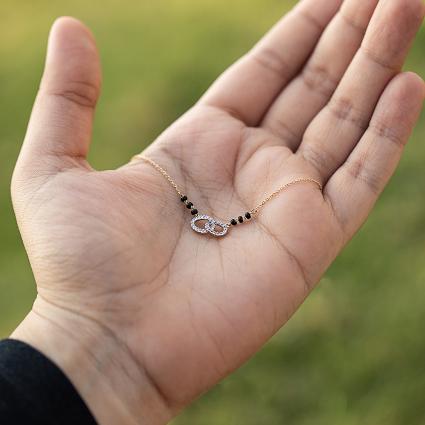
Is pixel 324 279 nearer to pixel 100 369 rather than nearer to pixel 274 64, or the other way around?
pixel 274 64

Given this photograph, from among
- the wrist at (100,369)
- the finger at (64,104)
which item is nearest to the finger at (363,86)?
the finger at (64,104)

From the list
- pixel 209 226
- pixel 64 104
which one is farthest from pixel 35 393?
pixel 64 104

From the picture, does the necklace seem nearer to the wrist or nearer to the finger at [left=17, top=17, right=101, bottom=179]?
the finger at [left=17, top=17, right=101, bottom=179]

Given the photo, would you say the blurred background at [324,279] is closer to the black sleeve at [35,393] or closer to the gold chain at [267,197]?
the gold chain at [267,197]

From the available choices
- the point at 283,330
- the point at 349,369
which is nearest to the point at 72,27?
the point at 283,330

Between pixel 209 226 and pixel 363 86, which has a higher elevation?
pixel 363 86

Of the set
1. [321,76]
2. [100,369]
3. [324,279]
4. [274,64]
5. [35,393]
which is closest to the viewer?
[35,393]

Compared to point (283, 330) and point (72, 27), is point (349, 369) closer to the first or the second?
point (283, 330)
